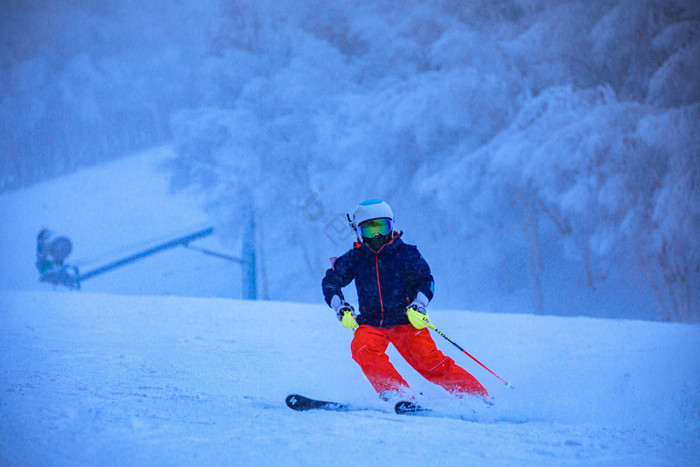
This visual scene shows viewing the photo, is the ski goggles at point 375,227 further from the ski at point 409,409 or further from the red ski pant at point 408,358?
the ski at point 409,409

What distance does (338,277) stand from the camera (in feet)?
7.02

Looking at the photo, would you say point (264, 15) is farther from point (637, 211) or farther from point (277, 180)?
point (637, 211)

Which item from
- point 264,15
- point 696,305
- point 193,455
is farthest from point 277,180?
point 193,455

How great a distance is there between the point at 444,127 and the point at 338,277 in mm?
5529

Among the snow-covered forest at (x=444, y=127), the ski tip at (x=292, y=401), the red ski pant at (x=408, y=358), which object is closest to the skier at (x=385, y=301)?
the red ski pant at (x=408, y=358)

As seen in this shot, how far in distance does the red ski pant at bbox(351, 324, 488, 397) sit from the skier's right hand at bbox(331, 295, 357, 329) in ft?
0.19

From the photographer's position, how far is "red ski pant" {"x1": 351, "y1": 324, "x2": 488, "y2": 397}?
1.76 m

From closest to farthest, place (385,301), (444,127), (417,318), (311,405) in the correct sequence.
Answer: (311,405) → (417,318) → (385,301) → (444,127)

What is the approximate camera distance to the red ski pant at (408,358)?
5.76 feet

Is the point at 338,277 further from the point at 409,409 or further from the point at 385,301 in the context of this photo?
the point at 409,409

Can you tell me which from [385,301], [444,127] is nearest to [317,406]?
[385,301]

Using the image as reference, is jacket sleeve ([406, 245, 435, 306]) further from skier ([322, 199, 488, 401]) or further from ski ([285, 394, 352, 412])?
ski ([285, 394, 352, 412])

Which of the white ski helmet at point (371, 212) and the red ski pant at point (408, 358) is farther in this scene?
the white ski helmet at point (371, 212)

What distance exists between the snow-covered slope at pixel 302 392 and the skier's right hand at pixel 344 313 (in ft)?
0.96
